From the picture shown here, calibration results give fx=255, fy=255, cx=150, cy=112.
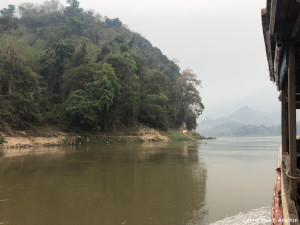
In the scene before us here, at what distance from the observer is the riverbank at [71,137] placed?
26058mm

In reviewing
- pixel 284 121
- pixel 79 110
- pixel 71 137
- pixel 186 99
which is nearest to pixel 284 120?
pixel 284 121

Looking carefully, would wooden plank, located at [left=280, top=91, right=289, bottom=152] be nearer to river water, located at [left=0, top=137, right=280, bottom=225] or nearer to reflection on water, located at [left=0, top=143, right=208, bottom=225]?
river water, located at [left=0, top=137, right=280, bottom=225]

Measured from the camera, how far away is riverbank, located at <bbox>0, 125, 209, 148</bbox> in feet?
85.5

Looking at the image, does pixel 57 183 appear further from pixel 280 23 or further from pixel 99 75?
pixel 99 75

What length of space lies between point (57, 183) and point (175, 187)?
4138 millimetres

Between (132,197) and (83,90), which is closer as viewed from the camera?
(132,197)

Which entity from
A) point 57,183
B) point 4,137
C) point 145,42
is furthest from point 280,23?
point 145,42

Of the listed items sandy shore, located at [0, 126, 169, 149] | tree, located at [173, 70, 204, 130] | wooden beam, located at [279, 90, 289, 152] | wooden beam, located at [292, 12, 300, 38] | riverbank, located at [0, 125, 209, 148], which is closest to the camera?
wooden beam, located at [292, 12, 300, 38]

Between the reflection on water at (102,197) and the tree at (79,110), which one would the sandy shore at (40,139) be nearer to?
the tree at (79,110)

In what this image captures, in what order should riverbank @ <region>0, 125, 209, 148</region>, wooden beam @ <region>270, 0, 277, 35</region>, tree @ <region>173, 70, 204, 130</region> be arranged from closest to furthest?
wooden beam @ <region>270, 0, 277, 35</region> < riverbank @ <region>0, 125, 209, 148</region> < tree @ <region>173, 70, 204, 130</region>

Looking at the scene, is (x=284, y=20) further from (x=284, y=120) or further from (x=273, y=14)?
(x=284, y=120)

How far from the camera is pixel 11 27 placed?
169 ft

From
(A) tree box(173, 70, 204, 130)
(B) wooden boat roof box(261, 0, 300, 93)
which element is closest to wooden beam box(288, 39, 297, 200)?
(B) wooden boat roof box(261, 0, 300, 93)

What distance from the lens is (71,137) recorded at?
31.4m
